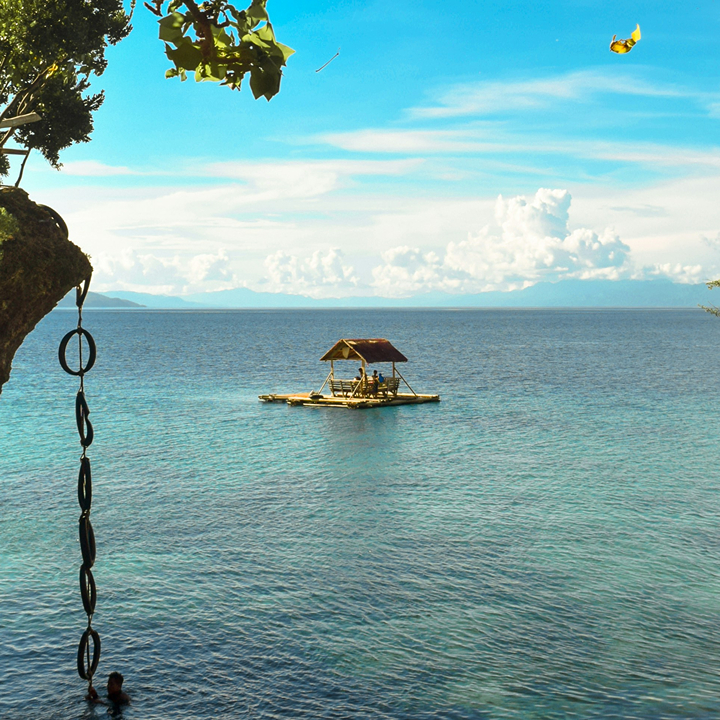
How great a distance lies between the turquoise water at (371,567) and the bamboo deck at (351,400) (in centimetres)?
619

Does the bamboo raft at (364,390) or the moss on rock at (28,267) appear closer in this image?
the moss on rock at (28,267)

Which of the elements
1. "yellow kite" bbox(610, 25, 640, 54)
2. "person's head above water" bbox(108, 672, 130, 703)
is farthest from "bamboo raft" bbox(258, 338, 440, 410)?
"yellow kite" bbox(610, 25, 640, 54)

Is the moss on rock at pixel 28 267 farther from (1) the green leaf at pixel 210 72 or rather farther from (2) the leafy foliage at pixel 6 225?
(1) the green leaf at pixel 210 72

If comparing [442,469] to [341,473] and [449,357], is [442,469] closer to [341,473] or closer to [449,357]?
[341,473]

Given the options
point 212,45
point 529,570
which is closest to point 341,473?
point 529,570

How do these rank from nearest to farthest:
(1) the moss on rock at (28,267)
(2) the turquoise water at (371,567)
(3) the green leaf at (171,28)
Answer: (3) the green leaf at (171,28) → (1) the moss on rock at (28,267) → (2) the turquoise water at (371,567)

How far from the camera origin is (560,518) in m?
28.4

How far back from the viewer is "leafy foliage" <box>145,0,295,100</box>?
250 centimetres

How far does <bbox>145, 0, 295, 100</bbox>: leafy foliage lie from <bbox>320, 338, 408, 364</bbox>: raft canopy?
172 feet

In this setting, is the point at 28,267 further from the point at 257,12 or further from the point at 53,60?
the point at 257,12

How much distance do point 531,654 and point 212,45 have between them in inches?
696

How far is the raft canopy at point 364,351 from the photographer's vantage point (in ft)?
185

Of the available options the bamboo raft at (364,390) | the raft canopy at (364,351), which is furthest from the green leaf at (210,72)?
the bamboo raft at (364,390)

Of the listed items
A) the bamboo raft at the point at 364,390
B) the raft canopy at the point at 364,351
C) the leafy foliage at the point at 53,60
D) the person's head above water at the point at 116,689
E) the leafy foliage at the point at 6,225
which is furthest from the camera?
the bamboo raft at the point at 364,390
